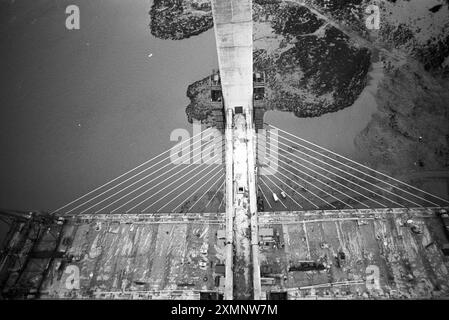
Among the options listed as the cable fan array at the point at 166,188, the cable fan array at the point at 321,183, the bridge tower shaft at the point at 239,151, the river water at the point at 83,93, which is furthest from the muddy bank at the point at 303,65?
the bridge tower shaft at the point at 239,151

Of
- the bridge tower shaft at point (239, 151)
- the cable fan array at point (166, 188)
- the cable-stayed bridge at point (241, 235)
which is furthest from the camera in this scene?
the cable fan array at point (166, 188)

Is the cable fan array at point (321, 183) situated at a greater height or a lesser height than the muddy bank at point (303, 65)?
lesser

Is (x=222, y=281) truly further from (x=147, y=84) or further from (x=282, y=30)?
(x=282, y=30)

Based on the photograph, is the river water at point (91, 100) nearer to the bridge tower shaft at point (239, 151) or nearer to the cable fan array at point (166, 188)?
the cable fan array at point (166, 188)

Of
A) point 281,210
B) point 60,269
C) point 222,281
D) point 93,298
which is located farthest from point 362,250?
point 60,269

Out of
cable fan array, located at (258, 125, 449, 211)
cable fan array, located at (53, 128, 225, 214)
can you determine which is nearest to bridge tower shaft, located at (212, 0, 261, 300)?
cable fan array, located at (53, 128, 225, 214)

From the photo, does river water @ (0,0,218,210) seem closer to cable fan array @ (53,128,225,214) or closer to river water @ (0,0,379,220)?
river water @ (0,0,379,220)

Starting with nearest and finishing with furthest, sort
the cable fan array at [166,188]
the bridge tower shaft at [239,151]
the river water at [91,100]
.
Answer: the bridge tower shaft at [239,151] → the cable fan array at [166,188] → the river water at [91,100]

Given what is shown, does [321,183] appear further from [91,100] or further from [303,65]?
[91,100]
